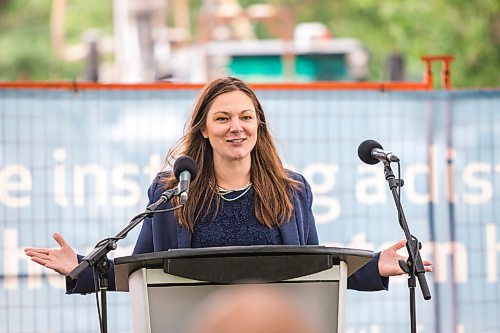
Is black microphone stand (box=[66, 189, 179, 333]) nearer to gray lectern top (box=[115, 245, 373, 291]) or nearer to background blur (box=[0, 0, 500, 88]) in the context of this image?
gray lectern top (box=[115, 245, 373, 291])

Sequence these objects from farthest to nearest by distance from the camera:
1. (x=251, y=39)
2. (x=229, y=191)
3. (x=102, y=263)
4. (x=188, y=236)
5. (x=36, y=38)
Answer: (x=36, y=38) → (x=251, y=39) → (x=229, y=191) → (x=188, y=236) → (x=102, y=263)

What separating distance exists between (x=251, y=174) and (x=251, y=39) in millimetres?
25048

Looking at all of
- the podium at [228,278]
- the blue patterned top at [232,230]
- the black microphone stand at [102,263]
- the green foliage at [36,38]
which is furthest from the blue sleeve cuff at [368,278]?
the green foliage at [36,38]

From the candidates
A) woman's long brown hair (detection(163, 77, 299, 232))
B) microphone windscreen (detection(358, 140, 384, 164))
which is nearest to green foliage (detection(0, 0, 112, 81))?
woman's long brown hair (detection(163, 77, 299, 232))

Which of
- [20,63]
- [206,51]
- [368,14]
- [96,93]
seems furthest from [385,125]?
[20,63]

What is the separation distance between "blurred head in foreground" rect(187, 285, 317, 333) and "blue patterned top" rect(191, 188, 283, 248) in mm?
987

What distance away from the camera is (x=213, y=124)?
729cm

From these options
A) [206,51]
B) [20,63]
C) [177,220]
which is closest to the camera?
[177,220]

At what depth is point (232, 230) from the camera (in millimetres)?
7184

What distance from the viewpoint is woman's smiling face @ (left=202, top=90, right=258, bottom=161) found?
721cm

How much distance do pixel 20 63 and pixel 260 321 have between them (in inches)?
1511

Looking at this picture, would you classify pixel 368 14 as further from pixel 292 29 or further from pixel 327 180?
pixel 327 180

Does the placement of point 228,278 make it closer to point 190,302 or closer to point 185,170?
point 190,302

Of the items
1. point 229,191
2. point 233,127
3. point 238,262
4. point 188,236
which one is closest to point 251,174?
point 229,191
